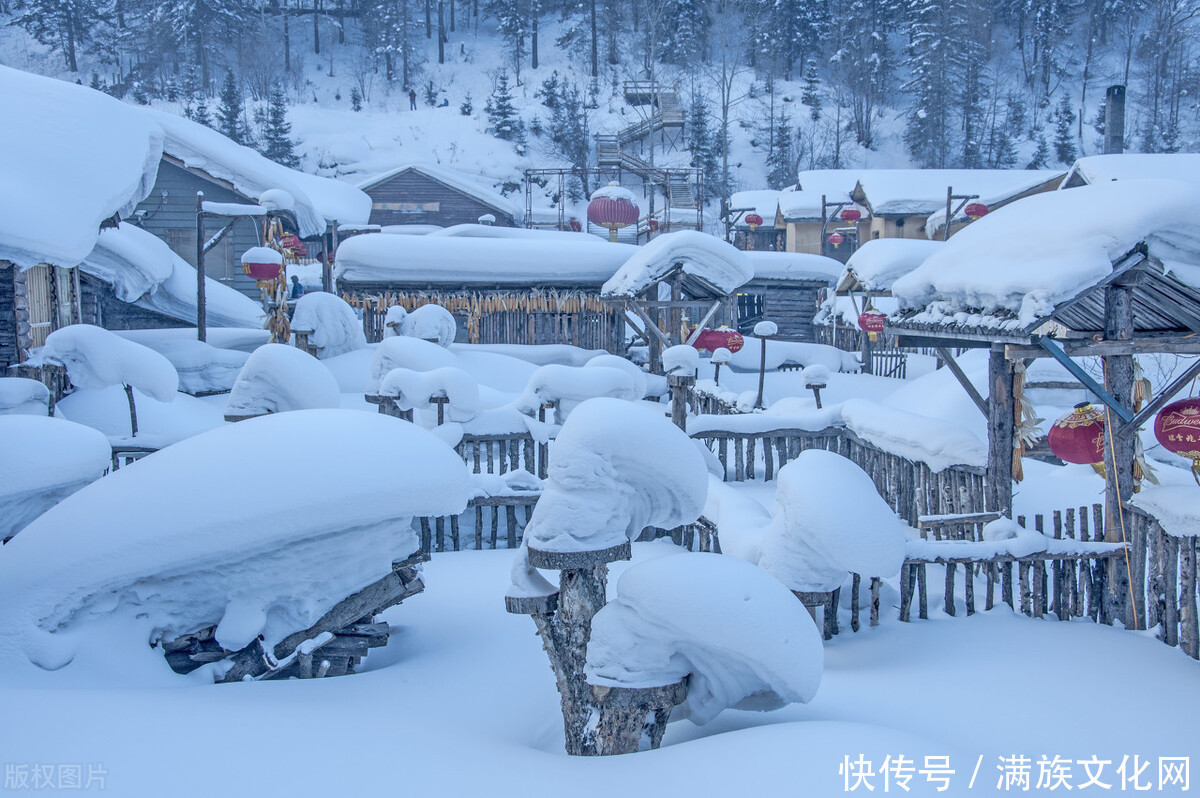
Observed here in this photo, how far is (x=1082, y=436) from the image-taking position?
18.6 feet

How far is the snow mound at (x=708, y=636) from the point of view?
10.3 feet

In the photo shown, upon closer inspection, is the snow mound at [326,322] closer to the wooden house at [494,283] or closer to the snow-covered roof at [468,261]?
the snow-covered roof at [468,261]

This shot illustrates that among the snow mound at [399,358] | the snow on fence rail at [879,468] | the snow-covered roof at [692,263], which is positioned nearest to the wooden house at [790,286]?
the snow-covered roof at [692,263]

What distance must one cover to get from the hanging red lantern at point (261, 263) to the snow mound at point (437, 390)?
15.1 ft

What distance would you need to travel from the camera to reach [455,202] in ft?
97.5

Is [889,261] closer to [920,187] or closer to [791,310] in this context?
[791,310]

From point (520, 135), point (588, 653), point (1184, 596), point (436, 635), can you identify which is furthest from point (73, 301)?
point (520, 135)

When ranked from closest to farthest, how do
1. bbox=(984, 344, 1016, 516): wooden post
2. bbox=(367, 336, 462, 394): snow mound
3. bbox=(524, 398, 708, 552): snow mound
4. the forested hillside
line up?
bbox=(524, 398, 708, 552): snow mound
bbox=(984, 344, 1016, 516): wooden post
bbox=(367, 336, 462, 394): snow mound
the forested hillside

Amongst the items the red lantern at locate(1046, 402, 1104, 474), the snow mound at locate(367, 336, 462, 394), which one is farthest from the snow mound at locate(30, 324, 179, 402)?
the red lantern at locate(1046, 402, 1104, 474)

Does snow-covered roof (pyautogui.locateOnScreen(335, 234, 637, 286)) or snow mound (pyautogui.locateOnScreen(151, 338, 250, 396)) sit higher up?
snow-covered roof (pyautogui.locateOnScreen(335, 234, 637, 286))

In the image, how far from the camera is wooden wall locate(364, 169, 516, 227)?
1168 inches

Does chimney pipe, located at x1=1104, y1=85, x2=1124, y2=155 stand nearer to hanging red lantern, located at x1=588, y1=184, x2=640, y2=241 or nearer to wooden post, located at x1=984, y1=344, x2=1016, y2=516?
hanging red lantern, located at x1=588, y1=184, x2=640, y2=241

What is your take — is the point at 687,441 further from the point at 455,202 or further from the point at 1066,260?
the point at 455,202

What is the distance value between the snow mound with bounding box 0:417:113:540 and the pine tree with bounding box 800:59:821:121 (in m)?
49.8
